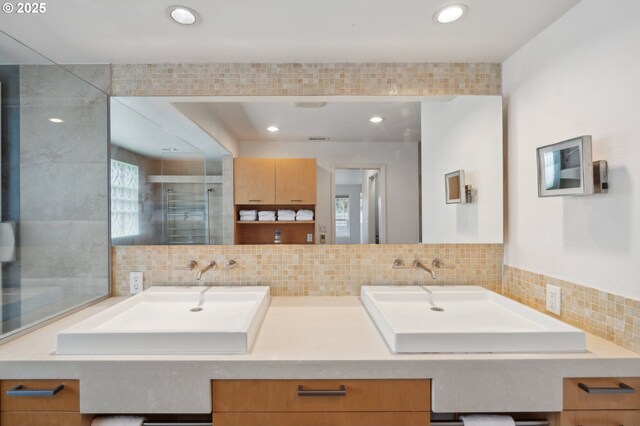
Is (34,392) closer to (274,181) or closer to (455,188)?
(274,181)

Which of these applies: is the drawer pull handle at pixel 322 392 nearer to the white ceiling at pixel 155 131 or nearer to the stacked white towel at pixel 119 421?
the stacked white towel at pixel 119 421

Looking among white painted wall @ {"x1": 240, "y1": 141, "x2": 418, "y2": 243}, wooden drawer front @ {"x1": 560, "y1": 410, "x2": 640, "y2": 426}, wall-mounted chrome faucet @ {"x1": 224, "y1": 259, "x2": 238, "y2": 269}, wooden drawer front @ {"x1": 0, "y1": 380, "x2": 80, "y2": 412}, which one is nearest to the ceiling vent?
white painted wall @ {"x1": 240, "y1": 141, "x2": 418, "y2": 243}

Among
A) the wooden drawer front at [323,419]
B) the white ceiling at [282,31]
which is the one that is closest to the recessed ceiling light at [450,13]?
the white ceiling at [282,31]

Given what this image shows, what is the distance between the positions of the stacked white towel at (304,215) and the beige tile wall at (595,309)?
45.0 inches

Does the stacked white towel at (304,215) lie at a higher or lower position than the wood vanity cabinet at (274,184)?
lower

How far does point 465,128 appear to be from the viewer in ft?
5.74

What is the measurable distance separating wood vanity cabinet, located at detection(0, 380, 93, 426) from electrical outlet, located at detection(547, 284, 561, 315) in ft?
6.30

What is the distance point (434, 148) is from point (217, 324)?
1435 millimetres

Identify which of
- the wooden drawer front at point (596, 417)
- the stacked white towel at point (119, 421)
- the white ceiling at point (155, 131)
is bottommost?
the stacked white towel at point (119, 421)

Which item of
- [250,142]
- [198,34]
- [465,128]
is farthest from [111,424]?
[465,128]

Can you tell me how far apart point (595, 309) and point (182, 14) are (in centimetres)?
203

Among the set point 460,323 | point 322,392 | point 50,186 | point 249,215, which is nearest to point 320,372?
point 322,392

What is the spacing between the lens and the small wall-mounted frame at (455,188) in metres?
1.74

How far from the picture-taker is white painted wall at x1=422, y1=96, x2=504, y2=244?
1688mm
